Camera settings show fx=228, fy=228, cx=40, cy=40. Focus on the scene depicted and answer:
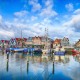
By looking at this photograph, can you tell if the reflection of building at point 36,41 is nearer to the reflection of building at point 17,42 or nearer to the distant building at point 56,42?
the reflection of building at point 17,42

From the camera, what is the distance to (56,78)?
40625mm

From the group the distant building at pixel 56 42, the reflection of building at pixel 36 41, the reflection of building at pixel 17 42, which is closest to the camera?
the reflection of building at pixel 36 41

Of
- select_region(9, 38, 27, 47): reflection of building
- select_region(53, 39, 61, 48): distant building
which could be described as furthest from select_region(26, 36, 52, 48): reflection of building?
select_region(53, 39, 61, 48): distant building

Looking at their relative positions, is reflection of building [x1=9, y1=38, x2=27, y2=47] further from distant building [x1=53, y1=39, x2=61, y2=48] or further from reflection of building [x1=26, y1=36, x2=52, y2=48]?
distant building [x1=53, y1=39, x2=61, y2=48]


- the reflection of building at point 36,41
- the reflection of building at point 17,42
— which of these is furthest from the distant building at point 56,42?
the reflection of building at point 17,42

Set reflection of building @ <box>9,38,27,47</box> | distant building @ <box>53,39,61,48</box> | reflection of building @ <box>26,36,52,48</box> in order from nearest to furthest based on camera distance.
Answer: reflection of building @ <box>26,36,52,48</box>
distant building @ <box>53,39,61,48</box>
reflection of building @ <box>9,38,27,47</box>

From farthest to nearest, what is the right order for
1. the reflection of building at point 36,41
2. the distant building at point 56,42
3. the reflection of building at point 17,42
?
the reflection of building at point 17,42
the distant building at point 56,42
the reflection of building at point 36,41

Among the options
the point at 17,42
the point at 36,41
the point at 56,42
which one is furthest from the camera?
the point at 17,42

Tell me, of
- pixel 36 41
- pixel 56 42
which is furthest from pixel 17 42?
pixel 56 42

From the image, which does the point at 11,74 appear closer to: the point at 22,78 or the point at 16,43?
the point at 22,78

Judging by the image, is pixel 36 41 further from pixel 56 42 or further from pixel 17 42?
pixel 17 42

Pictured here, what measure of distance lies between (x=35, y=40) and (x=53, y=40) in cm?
1515

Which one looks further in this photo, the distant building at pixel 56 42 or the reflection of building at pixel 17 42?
the reflection of building at pixel 17 42

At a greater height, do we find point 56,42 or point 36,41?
point 36,41
